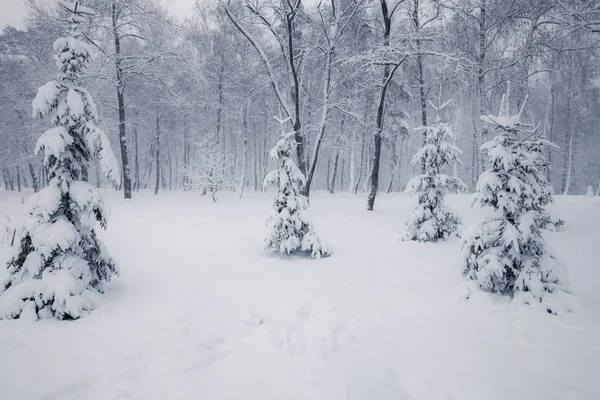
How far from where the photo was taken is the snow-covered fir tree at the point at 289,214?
8.08m

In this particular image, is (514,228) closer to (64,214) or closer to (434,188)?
(434,188)

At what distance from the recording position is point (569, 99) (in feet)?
89.1

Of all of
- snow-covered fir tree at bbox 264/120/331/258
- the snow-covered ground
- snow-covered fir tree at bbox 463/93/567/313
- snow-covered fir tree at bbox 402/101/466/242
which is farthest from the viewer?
snow-covered fir tree at bbox 402/101/466/242

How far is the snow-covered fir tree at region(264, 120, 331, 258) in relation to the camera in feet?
26.5

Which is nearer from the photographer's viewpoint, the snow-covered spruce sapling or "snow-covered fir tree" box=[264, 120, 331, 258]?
the snow-covered spruce sapling

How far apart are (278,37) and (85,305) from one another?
1475 cm

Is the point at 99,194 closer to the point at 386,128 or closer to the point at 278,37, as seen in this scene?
the point at 278,37

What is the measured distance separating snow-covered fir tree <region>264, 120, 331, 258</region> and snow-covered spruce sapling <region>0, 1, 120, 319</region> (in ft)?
12.8

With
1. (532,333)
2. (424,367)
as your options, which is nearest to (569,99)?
(532,333)

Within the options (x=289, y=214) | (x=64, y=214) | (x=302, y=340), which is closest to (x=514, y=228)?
(x=302, y=340)

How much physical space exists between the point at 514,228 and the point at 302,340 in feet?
12.8

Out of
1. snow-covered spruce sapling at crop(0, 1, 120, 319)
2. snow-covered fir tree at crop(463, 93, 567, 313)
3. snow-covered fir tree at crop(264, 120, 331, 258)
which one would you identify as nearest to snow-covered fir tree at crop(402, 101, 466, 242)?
snow-covered fir tree at crop(264, 120, 331, 258)

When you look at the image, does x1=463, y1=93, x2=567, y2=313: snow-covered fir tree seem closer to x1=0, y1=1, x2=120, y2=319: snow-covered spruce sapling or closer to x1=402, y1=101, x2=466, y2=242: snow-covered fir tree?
x1=402, y1=101, x2=466, y2=242: snow-covered fir tree

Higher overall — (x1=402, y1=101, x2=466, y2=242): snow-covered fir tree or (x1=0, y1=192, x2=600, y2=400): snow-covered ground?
(x1=402, y1=101, x2=466, y2=242): snow-covered fir tree
